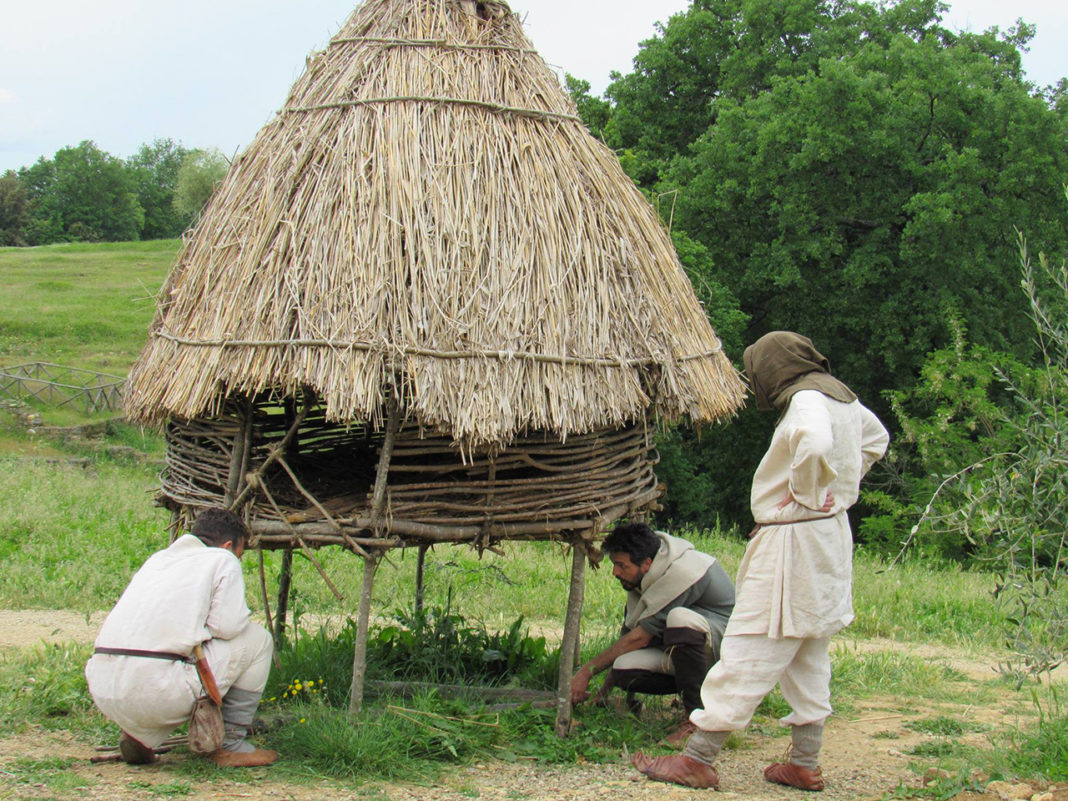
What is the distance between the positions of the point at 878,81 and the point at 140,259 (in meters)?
33.4

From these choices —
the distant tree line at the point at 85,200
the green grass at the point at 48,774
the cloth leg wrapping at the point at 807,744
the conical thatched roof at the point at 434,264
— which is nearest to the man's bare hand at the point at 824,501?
the conical thatched roof at the point at 434,264

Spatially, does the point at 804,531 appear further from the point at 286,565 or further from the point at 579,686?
the point at 286,565

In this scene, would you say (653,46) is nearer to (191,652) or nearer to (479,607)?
(479,607)

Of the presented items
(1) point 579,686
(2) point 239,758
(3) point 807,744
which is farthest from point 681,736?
(2) point 239,758

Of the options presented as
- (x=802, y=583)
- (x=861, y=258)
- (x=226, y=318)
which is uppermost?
(x=861, y=258)

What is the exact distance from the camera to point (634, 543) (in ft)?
16.3

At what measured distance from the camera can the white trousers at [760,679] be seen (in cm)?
414

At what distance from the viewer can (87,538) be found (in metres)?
10.4

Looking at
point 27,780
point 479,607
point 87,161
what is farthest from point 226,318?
point 87,161

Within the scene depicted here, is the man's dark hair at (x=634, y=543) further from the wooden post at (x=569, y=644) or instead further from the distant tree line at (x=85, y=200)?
the distant tree line at (x=85, y=200)

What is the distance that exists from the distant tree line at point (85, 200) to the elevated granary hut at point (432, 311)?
47.9 m

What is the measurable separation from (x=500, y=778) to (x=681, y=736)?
0.98m

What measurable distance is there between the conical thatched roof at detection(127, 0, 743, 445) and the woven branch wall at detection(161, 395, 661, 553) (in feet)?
0.83

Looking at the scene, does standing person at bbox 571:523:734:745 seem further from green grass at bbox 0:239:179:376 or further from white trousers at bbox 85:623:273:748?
green grass at bbox 0:239:179:376
